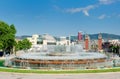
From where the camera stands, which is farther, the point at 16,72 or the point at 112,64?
the point at 112,64

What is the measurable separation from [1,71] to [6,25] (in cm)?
4316

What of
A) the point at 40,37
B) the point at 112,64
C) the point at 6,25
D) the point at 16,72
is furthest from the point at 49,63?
the point at 40,37

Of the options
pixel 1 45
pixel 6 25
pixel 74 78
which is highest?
pixel 6 25

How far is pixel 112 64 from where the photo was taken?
48.6 m

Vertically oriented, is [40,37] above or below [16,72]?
above

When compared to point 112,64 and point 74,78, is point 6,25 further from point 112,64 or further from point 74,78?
point 74,78

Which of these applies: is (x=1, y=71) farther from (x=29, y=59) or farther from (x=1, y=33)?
(x=1, y=33)

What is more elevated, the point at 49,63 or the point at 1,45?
the point at 1,45

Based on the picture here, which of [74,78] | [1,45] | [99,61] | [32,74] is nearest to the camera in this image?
[74,78]

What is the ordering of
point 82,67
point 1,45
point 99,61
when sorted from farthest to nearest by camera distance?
point 1,45 < point 99,61 < point 82,67

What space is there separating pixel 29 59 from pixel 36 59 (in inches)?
55.9

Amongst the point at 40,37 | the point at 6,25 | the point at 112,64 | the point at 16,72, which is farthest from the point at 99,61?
the point at 40,37

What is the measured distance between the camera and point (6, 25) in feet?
265

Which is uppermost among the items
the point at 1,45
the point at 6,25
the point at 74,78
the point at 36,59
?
the point at 6,25
